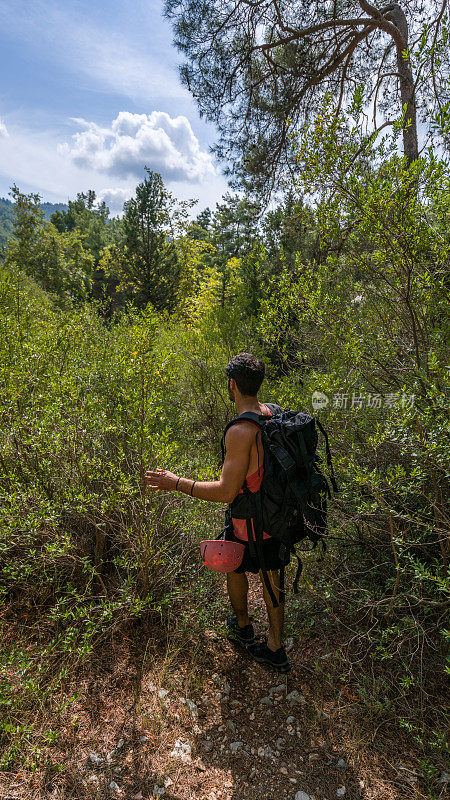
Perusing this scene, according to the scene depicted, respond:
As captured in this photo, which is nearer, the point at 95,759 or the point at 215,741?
the point at 95,759

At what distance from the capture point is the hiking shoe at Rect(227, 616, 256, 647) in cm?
250

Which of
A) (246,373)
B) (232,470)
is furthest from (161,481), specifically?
(246,373)

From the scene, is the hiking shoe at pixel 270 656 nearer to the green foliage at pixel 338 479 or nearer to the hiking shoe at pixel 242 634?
the hiking shoe at pixel 242 634

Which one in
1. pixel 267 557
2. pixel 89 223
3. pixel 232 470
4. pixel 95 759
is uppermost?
pixel 89 223

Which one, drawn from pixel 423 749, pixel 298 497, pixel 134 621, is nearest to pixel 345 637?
pixel 423 749

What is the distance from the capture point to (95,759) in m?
1.81

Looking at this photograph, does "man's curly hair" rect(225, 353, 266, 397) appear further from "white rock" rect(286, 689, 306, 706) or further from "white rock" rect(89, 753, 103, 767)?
"white rock" rect(89, 753, 103, 767)

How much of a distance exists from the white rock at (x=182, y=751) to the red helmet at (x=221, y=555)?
0.83 metres

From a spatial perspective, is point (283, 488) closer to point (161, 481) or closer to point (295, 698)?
point (161, 481)

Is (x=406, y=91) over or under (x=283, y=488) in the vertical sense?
over

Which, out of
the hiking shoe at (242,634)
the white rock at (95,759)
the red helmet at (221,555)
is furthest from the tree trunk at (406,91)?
the white rock at (95,759)

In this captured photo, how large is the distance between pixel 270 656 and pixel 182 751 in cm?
70

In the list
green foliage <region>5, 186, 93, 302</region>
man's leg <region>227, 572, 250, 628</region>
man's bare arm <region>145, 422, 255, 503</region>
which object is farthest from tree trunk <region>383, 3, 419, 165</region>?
green foliage <region>5, 186, 93, 302</region>

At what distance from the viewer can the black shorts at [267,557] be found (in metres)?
2.21
